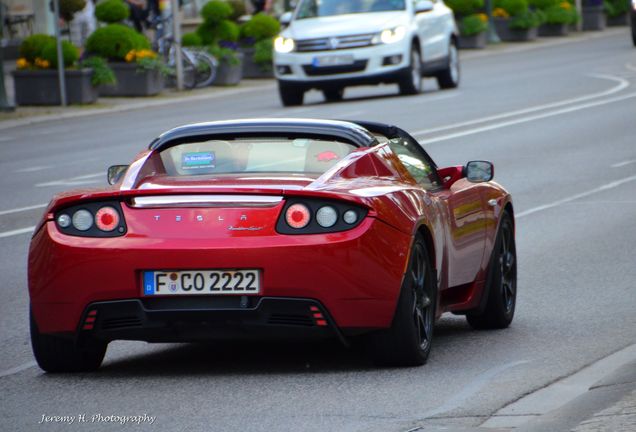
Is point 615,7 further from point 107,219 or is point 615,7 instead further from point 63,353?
point 107,219

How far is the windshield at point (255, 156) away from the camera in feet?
25.4

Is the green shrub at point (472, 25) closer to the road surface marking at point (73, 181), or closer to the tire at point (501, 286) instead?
the road surface marking at point (73, 181)

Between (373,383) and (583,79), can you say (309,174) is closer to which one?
(373,383)

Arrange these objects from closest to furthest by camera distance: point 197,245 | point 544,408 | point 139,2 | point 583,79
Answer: point 544,408, point 197,245, point 583,79, point 139,2

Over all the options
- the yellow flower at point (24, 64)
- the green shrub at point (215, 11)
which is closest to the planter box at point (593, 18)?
the green shrub at point (215, 11)

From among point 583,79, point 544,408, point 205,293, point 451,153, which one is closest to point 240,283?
point 205,293

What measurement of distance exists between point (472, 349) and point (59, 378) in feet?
6.60

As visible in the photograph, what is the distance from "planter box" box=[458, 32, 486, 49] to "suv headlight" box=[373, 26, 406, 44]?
22.0 meters

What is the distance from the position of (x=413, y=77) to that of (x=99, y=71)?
635 centimetres

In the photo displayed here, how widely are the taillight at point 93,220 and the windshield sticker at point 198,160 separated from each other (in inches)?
26.7

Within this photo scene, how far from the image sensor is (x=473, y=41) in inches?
2028

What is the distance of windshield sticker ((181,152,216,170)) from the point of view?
778 cm

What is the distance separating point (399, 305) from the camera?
7.27 meters

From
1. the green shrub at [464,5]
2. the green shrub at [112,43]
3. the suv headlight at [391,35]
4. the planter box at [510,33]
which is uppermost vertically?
the suv headlight at [391,35]
